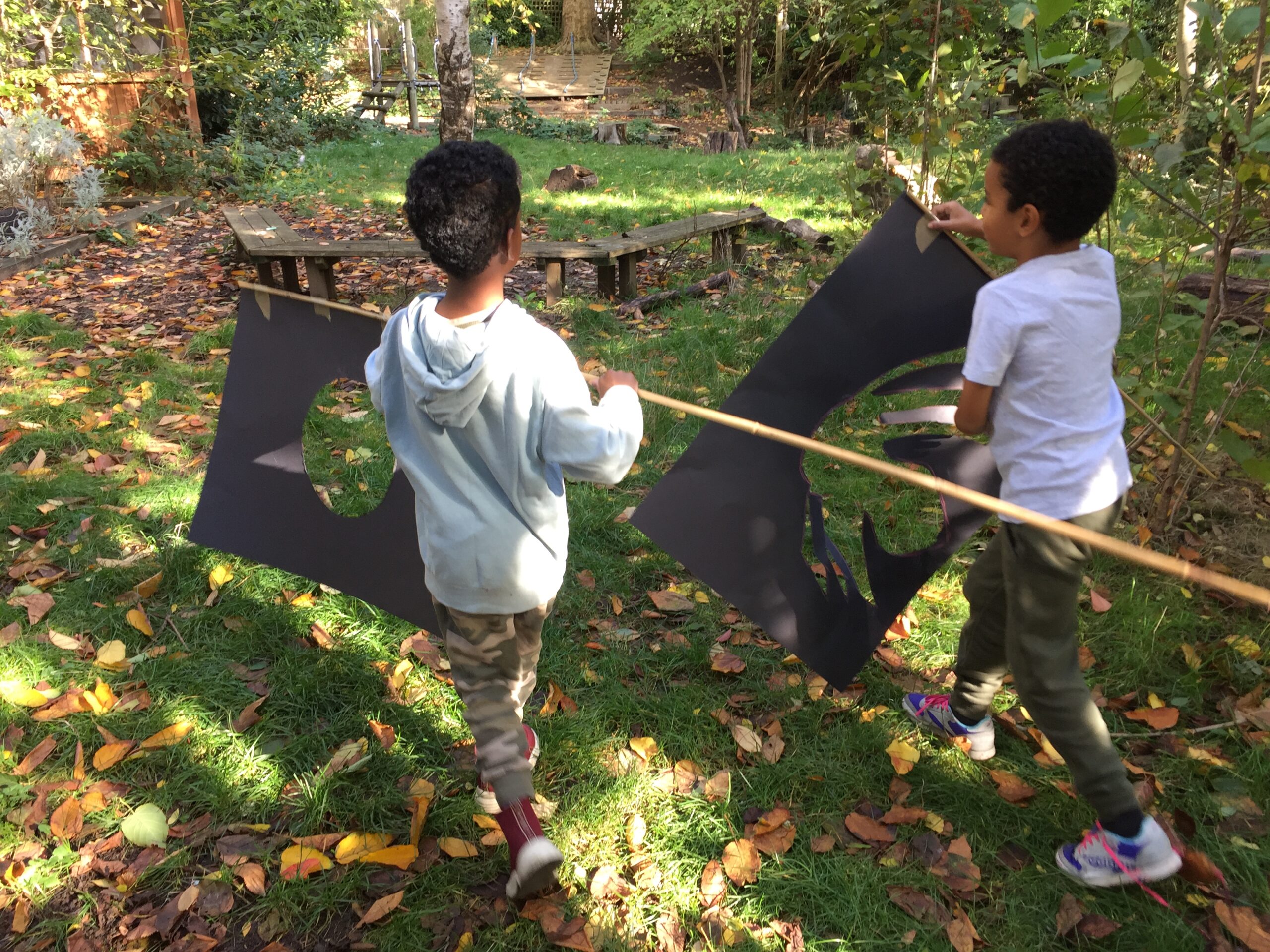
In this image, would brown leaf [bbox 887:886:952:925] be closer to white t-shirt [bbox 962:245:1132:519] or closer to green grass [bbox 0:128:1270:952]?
green grass [bbox 0:128:1270:952]

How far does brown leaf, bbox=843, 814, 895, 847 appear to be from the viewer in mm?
2254

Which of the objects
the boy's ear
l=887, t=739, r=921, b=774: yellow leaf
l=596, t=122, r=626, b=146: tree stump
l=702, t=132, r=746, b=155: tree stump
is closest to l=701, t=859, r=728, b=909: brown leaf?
l=887, t=739, r=921, b=774: yellow leaf

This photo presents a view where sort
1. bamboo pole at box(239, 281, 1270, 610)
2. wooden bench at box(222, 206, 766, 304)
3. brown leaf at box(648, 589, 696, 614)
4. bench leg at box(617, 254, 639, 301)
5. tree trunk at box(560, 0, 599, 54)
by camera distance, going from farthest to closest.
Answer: tree trunk at box(560, 0, 599, 54) < bench leg at box(617, 254, 639, 301) < wooden bench at box(222, 206, 766, 304) < brown leaf at box(648, 589, 696, 614) < bamboo pole at box(239, 281, 1270, 610)

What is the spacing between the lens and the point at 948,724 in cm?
252

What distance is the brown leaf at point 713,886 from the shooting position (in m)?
2.12

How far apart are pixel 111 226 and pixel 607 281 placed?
18.2 feet

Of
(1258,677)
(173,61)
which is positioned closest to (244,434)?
(1258,677)

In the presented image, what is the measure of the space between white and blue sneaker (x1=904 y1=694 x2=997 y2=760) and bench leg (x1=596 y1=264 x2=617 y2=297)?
445 centimetres

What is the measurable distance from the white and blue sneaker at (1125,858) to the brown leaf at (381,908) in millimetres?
1676

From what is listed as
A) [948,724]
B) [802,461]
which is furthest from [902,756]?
[802,461]

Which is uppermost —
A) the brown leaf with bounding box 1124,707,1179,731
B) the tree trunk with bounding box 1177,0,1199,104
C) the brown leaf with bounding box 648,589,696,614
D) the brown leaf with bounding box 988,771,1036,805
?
the tree trunk with bounding box 1177,0,1199,104

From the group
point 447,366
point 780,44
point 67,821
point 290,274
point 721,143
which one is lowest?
point 67,821

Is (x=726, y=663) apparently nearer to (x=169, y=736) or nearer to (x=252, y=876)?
(x=252, y=876)

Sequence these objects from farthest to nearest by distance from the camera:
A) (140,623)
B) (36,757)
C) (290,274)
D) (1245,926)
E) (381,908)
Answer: (290,274) → (140,623) → (36,757) → (381,908) → (1245,926)
